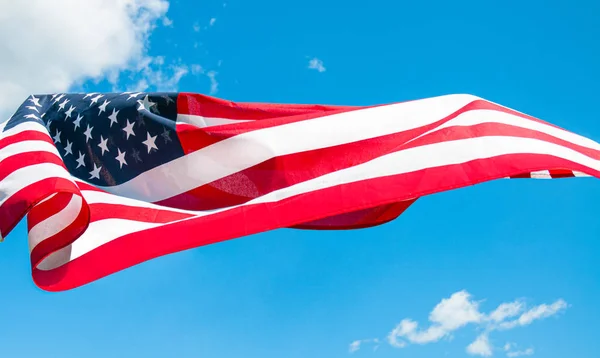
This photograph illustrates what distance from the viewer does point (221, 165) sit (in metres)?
8.95

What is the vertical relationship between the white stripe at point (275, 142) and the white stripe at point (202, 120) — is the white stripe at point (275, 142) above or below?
below

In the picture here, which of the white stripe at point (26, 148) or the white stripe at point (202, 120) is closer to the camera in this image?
the white stripe at point (26, 148)

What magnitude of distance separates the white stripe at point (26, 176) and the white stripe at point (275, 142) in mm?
1083

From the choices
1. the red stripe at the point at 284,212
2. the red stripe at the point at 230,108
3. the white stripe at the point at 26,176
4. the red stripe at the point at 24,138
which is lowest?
the red stripe at the point at 284,212

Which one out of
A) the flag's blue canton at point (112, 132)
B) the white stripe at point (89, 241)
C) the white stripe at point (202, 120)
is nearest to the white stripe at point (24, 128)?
the flag's blue canton at point (112, 132)

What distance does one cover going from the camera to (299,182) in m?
8.21

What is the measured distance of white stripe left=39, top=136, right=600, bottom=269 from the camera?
25.9 feet

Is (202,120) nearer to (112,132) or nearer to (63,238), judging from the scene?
(112,132)

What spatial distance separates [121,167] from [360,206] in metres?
3.77

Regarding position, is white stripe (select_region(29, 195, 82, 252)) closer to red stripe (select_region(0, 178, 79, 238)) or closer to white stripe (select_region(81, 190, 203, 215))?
red stripe (select_region(0, 178, 79, 238))

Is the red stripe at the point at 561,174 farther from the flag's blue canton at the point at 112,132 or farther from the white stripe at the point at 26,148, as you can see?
the white stripe at the point at 26,148

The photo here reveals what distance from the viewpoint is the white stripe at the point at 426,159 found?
25.9 ft

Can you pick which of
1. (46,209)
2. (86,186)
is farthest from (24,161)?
(86,186)

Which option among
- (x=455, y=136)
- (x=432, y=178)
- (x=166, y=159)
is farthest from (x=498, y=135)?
(x=166, y=159)
